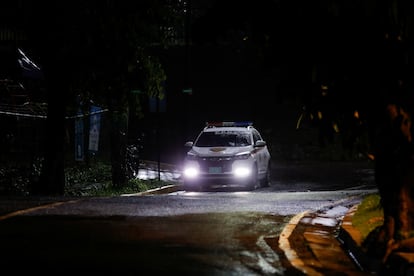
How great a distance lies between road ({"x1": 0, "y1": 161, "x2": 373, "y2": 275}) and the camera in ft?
26.8

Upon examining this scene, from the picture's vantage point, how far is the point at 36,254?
874cm

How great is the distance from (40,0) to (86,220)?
30.1ft

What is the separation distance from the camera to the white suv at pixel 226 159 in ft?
70.7

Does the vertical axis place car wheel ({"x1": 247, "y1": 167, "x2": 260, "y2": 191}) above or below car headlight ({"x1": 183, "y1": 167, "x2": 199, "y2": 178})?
below

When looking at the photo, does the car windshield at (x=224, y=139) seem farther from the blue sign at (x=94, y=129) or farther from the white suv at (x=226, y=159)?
the blue sign at (x=94, y=129)

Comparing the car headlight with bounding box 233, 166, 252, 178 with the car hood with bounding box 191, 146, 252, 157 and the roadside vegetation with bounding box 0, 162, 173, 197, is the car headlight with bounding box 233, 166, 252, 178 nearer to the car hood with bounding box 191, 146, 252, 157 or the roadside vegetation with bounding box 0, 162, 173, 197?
the car hood with bounding box 191, 146, 252, 157

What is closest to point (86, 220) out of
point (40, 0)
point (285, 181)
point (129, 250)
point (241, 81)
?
point (129, 250)

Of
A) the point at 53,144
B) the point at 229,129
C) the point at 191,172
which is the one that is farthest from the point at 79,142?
the point at 229,129

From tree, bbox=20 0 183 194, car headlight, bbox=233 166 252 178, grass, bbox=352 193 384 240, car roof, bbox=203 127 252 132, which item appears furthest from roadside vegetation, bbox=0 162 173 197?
grass, bbox=352 193 384 240

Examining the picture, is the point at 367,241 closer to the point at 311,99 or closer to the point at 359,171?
the point at 311,99

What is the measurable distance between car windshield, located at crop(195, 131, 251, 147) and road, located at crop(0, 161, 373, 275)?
7.03 m

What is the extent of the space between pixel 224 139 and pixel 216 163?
125 cm

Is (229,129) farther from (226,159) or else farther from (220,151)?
(226,159)

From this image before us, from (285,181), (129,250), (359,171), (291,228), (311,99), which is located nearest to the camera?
(311,99)
